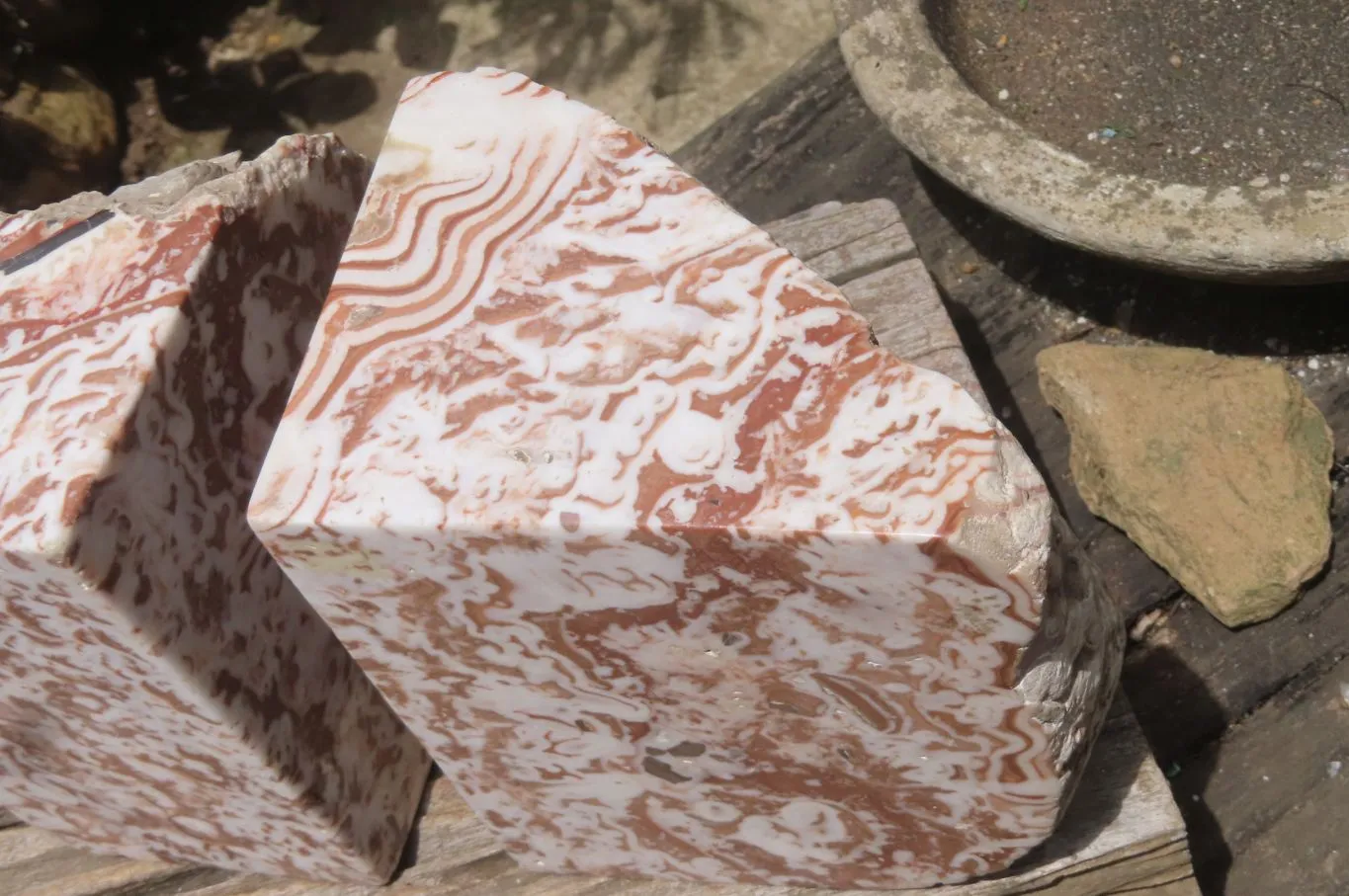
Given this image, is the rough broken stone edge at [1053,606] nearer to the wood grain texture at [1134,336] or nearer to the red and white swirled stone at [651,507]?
the red and white swirled stone at [651,507]

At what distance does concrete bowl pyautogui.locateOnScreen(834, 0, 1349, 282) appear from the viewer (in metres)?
1.53

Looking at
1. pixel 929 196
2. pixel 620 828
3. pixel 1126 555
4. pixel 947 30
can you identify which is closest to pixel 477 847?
pixel 620 828

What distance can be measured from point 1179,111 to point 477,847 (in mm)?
1627

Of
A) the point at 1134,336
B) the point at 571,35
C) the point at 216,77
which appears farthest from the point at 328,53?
the point at 1134,336

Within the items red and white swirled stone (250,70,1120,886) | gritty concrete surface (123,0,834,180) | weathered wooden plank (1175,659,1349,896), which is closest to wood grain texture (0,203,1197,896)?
red and white swirled stone (250,70,1120,886)

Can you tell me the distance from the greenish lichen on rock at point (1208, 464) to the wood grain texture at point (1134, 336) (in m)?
0.05

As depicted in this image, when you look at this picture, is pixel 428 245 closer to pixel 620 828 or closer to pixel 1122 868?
pixel 620 828

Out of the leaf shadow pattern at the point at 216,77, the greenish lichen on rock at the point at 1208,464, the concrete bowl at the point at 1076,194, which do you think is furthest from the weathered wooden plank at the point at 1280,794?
the leaf shadow pattern at the point at 216,77

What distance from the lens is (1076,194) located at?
5.37 feet

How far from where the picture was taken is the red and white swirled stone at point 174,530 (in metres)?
0.96

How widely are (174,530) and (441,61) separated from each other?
2.30 m

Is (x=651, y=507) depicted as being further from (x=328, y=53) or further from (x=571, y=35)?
(x=328, y=53)

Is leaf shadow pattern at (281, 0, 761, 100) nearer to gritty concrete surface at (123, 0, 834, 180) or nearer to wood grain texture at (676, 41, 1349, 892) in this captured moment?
gritty concrete surface at (123, 0, 834, 180)

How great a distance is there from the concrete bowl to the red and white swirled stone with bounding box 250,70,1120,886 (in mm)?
697
